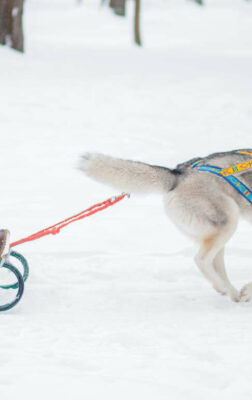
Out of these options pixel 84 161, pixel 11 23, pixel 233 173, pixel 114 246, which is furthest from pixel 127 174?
pixel 11 23

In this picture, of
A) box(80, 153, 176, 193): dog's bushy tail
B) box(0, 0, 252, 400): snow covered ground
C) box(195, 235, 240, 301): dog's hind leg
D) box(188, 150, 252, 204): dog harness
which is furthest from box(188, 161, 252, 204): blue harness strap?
box(0, 0, 252, 400): snow covered ground

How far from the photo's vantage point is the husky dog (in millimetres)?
4566

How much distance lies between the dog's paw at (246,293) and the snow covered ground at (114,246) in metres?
0.11

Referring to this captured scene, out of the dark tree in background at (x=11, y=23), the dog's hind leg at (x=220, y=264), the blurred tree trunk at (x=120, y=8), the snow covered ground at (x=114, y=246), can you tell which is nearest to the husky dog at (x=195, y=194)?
the dog's hind leg at (x=220, y=264)

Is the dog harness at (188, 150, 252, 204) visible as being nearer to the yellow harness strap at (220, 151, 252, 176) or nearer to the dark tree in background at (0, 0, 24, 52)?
the yellow harness strap at (220, 151, 252, 176)

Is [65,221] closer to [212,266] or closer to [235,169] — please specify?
[212,266]

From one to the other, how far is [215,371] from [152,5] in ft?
124

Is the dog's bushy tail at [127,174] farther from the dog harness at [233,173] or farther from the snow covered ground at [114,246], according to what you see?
the snow covered ground at [114,246]

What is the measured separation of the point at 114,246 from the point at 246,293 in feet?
4.99

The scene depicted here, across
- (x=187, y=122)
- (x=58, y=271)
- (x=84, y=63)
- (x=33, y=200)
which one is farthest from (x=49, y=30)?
(x=58, y=271)

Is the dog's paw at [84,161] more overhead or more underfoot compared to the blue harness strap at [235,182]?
more overhead

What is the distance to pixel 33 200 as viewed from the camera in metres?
7.29

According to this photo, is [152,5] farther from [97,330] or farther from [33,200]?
[97,330]

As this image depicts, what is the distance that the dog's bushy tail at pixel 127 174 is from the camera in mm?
4520
